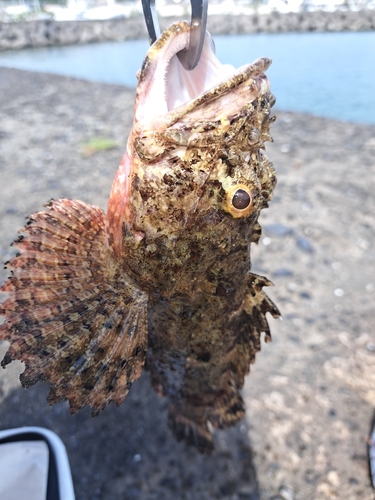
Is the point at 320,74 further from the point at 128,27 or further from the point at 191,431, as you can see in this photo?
the point at 128,27

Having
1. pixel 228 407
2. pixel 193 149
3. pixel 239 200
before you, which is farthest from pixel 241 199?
pixel 228 407

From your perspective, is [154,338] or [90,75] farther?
[90,75]

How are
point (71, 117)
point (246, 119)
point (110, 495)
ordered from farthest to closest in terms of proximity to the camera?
1. point (71, 117)
2. point (110, 495)
3. point (246, 119)

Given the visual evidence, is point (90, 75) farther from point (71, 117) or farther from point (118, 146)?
point (118, 146)

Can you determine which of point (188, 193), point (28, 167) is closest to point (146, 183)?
point (188, 193)

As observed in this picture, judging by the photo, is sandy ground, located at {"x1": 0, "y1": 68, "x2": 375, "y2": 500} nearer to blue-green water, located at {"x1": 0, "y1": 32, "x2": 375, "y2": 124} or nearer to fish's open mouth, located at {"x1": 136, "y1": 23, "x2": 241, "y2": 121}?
fish's open mouth, located at {"x1": 136, "y1": 23, "x2": 241, "y2": 121}

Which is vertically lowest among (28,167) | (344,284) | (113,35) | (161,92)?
(344,284)

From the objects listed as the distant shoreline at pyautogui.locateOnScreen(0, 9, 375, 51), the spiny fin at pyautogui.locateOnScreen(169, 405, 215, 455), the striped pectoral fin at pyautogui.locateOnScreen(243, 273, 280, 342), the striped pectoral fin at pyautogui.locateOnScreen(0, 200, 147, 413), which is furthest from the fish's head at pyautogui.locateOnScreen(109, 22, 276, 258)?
the distant shoreline at pyautogui.locateOnScreen(0, 9, 375, 51)

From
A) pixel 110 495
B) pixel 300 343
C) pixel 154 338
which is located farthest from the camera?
pixel 300 343
